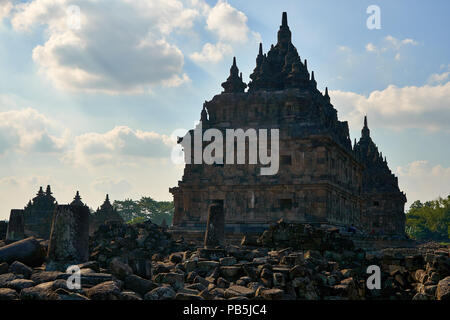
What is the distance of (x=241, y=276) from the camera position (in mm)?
11828

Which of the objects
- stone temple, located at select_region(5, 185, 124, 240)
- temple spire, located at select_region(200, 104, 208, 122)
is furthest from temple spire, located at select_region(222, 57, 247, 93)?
stone temple, located at select_region(5, 185, 124, 240)

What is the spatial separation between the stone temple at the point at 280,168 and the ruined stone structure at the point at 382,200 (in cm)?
1476

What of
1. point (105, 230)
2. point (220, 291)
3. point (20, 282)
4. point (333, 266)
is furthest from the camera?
point (105, 230)

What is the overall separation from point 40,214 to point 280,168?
23.9 meters

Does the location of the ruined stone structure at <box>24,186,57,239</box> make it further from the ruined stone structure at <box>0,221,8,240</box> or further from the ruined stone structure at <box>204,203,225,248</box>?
the ruined stone structure at <box>204,203,225,248</box>

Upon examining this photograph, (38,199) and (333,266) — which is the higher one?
(38,199)

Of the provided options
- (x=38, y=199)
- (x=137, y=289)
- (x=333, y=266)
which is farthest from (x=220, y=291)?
(x=38, y=199)


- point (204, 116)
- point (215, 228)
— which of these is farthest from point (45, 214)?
point (215, 228)

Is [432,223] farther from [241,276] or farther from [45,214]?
[241,276]

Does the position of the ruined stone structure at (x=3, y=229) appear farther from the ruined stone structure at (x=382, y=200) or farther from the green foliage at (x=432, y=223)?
the green foliage at (x=432, y=223)

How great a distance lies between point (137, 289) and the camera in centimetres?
944

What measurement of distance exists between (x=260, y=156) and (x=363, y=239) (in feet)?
29.2
